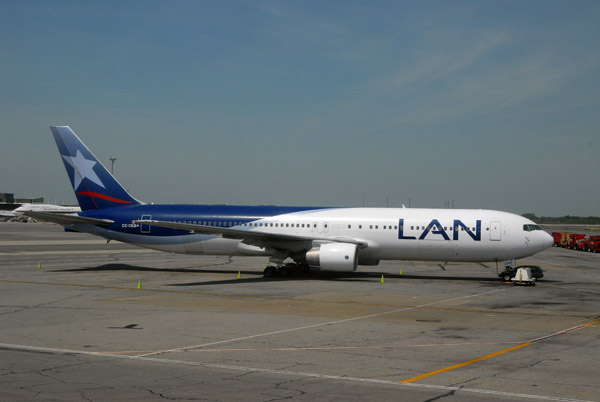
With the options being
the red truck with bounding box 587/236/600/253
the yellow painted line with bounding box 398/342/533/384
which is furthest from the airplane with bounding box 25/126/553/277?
the red truck with bounding box 587/236/600/253

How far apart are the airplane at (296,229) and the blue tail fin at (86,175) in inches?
2.4

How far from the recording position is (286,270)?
3291cm

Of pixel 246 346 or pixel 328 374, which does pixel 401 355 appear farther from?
pixel 246 346

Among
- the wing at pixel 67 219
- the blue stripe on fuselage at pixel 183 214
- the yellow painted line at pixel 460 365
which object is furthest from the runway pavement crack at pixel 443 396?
the wing at pixel 67 219

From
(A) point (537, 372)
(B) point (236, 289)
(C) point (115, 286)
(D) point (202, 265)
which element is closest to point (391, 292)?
(B) point (236, 289)

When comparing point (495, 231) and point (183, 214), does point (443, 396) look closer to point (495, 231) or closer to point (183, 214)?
point (495, 231)

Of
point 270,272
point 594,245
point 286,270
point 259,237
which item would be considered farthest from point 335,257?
point 594,245

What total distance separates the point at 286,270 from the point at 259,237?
260 centimetres

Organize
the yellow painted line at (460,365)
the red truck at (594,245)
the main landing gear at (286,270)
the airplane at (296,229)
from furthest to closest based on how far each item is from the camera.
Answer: the red truck at (594,245)
the main landing gear at (286,270)
the airplane at (296,229)
the yellow painted line at (460,365)

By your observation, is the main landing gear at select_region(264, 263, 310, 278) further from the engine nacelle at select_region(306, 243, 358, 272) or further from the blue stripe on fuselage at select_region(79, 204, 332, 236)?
the blue stripe on fuselage at select_region(79, 204, 332, 236)

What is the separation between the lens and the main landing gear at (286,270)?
32531mm

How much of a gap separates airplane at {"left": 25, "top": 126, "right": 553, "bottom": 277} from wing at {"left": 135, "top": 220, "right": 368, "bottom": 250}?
0.06m

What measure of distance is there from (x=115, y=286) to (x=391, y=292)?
1278 cm

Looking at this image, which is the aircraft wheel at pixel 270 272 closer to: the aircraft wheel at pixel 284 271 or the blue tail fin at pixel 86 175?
the aircraft wheel at pixel 284 271
